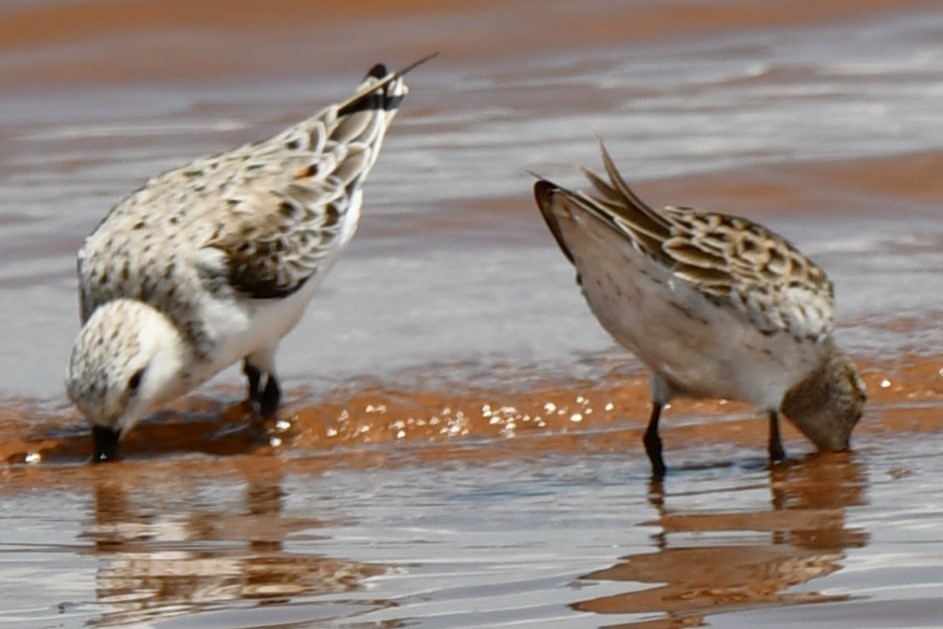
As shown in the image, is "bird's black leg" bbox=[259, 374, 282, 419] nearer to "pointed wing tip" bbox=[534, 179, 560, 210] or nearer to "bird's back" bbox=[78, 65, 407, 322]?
"bird's back" bbox=[78, 65, 407, 322]

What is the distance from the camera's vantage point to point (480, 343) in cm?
855

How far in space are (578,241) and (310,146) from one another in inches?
97.3

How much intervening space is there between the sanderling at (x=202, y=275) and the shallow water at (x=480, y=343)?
0.89ft

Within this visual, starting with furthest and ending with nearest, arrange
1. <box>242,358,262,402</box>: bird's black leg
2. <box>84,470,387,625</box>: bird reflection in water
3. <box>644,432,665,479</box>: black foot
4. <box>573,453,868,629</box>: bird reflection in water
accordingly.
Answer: <box>242,358,262,402</box>: bird's black leg < <box>644,432,665,479</box>: black foot < <box>84,470,387,625</box>: bird reflection in water < <box>573,453,868,629</box>: bird reflection in water

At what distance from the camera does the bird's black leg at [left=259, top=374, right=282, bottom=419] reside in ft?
26.0

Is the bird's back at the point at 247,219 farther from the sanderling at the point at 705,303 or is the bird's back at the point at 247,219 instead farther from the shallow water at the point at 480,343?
the sanderling at the point at 705,303

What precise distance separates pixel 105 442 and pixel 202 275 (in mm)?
744

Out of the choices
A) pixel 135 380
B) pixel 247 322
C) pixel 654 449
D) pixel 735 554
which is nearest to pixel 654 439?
pixel 654 449

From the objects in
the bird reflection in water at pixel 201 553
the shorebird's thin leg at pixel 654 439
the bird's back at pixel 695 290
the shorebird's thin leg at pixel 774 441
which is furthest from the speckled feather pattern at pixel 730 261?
the bird reflection in water at pixel 201 553

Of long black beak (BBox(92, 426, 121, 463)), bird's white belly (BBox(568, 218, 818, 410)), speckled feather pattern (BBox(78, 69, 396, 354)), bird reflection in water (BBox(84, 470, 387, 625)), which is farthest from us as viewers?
speckled feather pattern (BBox(78, 69, 396, 354))

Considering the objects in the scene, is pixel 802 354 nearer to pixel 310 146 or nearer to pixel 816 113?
pixel 310 146

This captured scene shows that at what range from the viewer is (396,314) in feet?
29.6

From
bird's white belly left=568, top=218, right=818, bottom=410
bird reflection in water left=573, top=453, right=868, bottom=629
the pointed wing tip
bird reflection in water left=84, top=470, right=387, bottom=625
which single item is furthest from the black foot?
bird reflection in water left=84, top=470, right=387, bottom=625

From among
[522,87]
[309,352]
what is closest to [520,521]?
[309,352]
